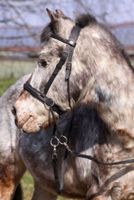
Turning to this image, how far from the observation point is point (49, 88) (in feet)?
20.1

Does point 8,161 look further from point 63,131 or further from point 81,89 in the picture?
point 81,89

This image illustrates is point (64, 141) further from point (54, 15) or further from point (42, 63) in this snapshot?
point (54, 15)

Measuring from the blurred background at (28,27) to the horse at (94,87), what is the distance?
10016mm

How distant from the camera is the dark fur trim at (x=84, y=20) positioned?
6.22 meters

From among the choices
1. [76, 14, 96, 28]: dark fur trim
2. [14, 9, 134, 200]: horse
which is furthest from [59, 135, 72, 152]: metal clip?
[76, 14, 96, 28]: dark fur trim

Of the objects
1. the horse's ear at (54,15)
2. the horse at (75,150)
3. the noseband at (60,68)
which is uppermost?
the horse's ear at (54,15)

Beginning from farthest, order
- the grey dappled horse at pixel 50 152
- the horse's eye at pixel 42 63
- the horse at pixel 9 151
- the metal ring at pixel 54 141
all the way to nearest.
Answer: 1. the horse at pixel 9 151
2. the metal ring at pixel 54 141
3. the grey dappled horse at pixel 50 152
4. the horse's eye at pixel 42 63

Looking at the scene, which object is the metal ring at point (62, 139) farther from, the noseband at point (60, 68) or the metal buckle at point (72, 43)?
the metal buckle at point (72, 43)

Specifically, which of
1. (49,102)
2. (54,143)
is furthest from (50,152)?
(49,102)

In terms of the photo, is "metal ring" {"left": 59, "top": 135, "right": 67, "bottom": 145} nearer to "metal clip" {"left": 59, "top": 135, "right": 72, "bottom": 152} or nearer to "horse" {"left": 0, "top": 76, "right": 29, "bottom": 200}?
"metal clip" {"left": 59, "top": 135, "right": 72, "bottom": 152}

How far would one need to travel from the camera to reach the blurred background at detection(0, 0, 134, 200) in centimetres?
1678

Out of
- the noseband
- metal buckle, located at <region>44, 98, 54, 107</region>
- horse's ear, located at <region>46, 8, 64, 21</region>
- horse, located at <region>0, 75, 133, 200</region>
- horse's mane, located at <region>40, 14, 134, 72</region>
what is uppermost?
horse's ear, located at <region>46, 8, 64, 21</region>

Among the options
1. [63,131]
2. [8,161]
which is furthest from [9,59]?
[63,131]

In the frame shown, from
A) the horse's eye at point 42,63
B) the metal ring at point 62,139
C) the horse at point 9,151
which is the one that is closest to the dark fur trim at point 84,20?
the horse's eye at point 42,63
